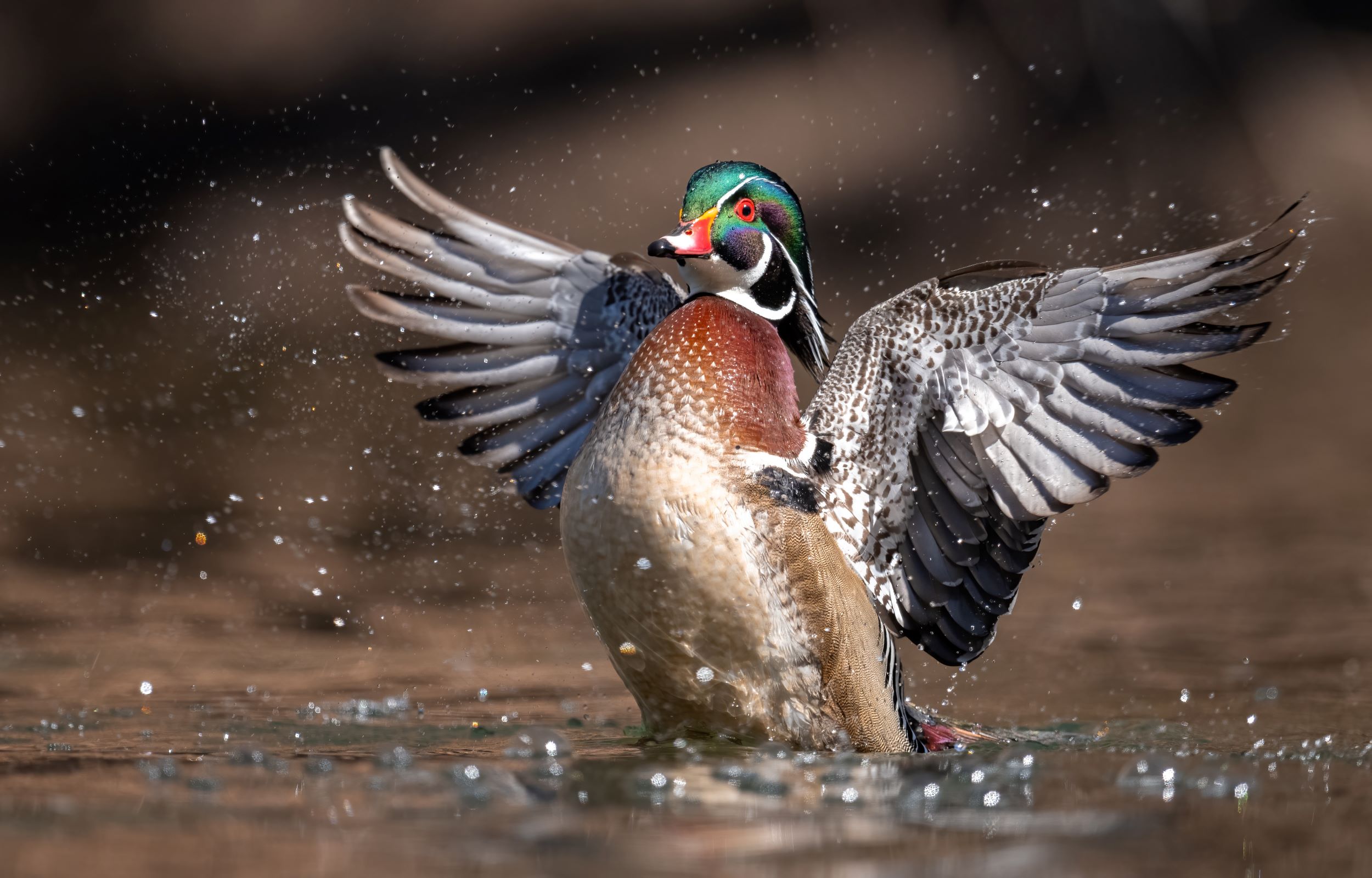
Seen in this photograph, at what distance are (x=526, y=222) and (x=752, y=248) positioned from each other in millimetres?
5240

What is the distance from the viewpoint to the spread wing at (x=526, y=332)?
4.09m

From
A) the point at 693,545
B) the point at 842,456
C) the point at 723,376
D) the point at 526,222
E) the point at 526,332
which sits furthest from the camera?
the point at 526,222

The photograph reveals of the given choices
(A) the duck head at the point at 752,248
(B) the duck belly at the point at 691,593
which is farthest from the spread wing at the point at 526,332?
(B) the duck belly at the point at 691,593

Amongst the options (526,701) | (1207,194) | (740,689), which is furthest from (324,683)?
(1207,194)

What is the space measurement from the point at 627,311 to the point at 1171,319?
1.42m

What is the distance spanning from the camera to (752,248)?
11.8ft

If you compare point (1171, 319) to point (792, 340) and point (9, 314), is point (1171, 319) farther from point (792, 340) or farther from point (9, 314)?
point (9, 314)

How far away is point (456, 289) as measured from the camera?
4098 mm

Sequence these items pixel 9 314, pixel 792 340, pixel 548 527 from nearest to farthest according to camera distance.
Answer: pixel 792 340 < pixel 548 527 < pixel 9 314

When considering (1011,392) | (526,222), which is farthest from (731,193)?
(526,222)

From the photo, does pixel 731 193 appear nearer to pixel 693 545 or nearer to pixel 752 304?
pixel 752 304

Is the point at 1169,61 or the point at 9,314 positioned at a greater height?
the point at 1169,61

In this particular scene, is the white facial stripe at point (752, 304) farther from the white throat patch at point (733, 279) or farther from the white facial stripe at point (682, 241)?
the white facial stripe at point (682, 241)

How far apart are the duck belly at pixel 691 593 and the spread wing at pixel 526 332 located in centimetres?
74
